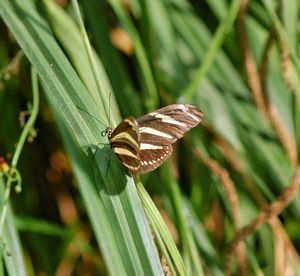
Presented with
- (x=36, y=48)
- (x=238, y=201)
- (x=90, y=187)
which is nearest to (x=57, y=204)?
(x=238, y=201)

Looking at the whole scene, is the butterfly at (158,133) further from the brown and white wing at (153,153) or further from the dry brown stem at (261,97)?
the dry brown stem at (261,97)

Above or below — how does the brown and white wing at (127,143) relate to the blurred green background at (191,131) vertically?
below

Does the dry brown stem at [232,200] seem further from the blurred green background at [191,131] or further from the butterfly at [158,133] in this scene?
the butterfly at [158,133]

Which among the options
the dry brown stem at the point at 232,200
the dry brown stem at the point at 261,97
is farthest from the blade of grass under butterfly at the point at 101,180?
the dry brown stem at the point at 261,97

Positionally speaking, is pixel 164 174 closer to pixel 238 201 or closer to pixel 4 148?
pixel 238 201

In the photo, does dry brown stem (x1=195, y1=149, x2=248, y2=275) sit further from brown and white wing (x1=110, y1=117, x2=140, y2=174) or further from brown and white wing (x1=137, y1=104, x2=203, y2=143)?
brown and white wing (x1=110, y1=117, x2=140, y2=174)

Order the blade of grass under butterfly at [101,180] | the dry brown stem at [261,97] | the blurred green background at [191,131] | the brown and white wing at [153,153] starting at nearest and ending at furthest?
the blade of grass under butterfly at [101,180] → the brown and white wing at [153,153] → the blurred green background at [191,131] → the dry brown stem at [261,97]

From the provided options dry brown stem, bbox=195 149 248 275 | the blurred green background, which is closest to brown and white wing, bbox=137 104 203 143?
the blurred green background

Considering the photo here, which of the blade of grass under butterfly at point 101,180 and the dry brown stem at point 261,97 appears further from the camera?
the dry brown stem at point 261,97

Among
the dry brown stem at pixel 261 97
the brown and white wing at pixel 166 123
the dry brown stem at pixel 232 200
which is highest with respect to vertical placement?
the dry brown stem at pixel 261 97

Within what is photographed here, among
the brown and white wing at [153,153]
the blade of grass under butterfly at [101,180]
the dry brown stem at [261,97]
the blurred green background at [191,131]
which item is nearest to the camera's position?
the blade of grass under butterfly at [101,180]
